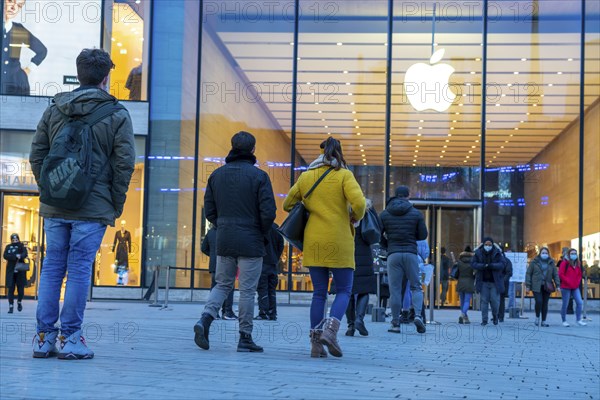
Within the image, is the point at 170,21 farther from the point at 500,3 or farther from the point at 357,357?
the point at 357,357

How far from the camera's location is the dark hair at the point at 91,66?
6.59 m

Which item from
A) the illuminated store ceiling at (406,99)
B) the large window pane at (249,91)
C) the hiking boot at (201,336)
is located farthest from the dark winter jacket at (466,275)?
the hiking boot at (201,336)

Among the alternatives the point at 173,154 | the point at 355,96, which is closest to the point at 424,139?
the point at 355,96

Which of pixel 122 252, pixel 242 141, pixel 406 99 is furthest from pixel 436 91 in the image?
pixel 242 141

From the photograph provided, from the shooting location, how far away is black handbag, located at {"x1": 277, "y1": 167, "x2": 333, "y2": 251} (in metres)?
7.90

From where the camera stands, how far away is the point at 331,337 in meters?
7.50

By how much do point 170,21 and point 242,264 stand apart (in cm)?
1594

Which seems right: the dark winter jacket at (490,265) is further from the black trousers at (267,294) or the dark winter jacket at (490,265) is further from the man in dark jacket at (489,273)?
the black trousers at (267,294)

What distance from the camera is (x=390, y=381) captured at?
19.9 ft

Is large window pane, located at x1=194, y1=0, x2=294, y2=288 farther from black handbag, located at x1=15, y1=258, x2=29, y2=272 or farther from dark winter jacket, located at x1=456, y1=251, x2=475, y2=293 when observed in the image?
dark winter jacket, located at x1=456, y1=251, x2=475, y2=293

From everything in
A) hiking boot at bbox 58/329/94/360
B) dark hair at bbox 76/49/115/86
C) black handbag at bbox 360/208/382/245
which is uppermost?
dark hair at bbox 76/49/115/86

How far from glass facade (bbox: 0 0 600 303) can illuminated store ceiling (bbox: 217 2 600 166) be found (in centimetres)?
3

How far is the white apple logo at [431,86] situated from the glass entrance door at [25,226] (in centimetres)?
881

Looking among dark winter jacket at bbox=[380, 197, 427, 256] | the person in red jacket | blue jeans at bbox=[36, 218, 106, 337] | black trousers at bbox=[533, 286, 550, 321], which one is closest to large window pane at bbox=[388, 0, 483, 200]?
the person in red jacket
